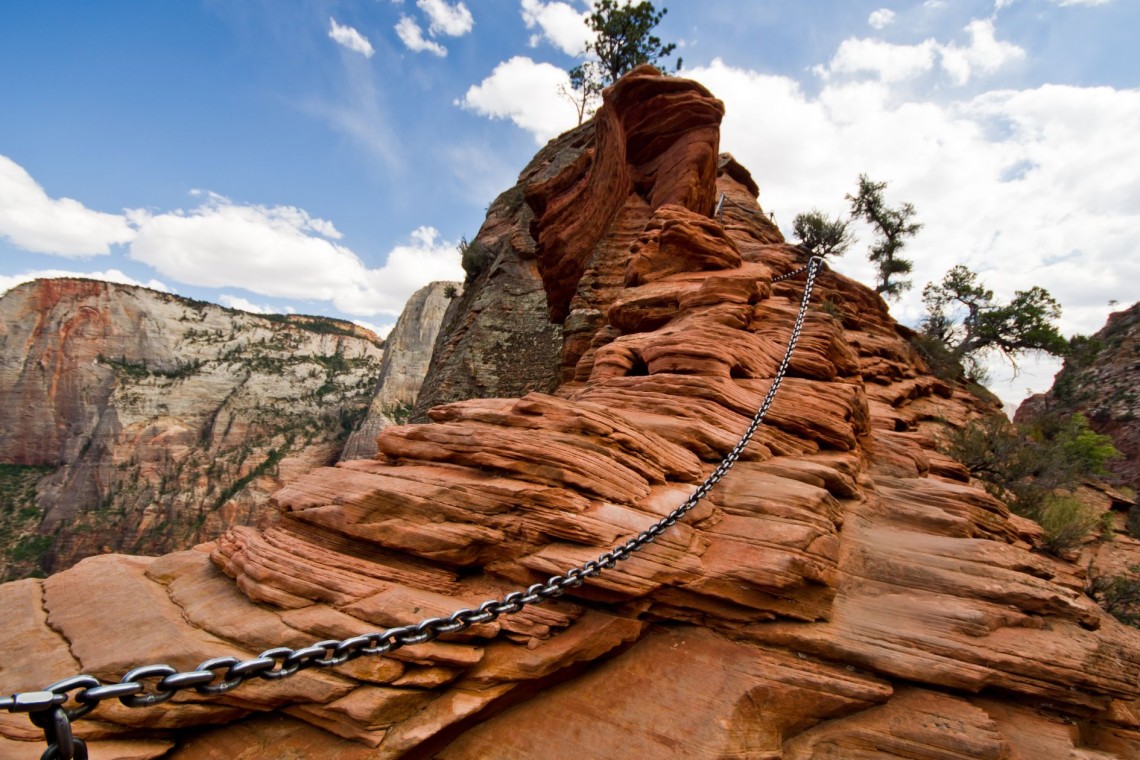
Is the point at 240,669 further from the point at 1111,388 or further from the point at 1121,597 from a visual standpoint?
the point at 1111,388

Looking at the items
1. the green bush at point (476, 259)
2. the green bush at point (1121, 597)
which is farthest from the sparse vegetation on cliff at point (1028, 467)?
the green bush at point (476, 259)

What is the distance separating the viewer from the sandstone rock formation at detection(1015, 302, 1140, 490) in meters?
18.5

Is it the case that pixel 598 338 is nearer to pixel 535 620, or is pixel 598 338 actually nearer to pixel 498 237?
pixel 535 620

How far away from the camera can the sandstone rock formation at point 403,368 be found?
58.6 m

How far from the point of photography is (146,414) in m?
66.6

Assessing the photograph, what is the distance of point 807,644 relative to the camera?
3.64 meters

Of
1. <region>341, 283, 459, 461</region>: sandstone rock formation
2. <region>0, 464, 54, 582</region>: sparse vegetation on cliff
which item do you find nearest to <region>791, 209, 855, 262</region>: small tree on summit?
<region>341, 283, 459, 461</region>: sandstone rock formation

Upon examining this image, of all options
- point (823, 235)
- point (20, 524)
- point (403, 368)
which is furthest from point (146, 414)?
point (823, 235)

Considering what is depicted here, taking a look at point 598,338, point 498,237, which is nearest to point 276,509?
point 598,338

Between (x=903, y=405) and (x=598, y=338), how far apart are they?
29.1 feet

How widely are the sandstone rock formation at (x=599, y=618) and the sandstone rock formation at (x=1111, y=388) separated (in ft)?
71.7

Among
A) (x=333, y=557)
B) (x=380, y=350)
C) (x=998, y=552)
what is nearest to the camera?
(x=333, y=557)

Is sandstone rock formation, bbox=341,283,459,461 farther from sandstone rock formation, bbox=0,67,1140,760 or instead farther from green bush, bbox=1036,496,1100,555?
green bush, bbox=1036,496,1100,555

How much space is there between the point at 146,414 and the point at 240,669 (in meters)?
89.8
